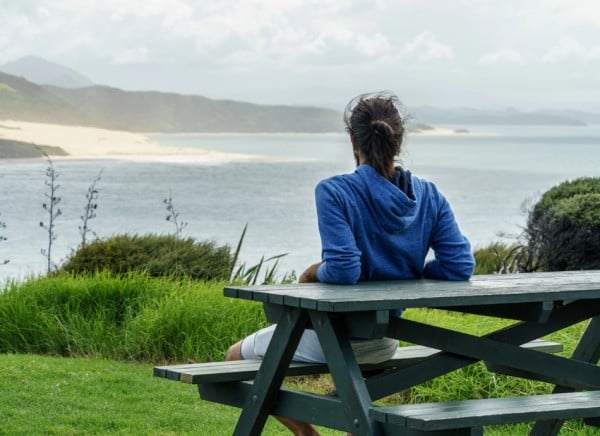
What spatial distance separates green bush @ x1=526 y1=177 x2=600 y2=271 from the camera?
10156 mm

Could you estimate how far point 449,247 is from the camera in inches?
169

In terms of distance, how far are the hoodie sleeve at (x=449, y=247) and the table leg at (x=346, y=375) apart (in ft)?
2.42

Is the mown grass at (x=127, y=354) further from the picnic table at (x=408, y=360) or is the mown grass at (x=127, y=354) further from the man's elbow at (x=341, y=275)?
the man's elbow at (x=341, y=275)

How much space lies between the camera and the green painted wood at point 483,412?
337 cm

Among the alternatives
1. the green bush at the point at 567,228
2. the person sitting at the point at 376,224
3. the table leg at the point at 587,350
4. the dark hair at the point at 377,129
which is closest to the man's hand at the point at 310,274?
the person sitting at the point at 376,224

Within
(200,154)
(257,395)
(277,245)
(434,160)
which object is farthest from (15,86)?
(257,395)

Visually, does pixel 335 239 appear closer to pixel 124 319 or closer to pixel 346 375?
pixel 346 375

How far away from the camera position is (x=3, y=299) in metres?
8.30

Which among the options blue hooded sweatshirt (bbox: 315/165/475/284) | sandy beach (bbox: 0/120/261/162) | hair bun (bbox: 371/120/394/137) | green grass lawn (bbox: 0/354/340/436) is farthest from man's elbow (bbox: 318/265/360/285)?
sandy beach (bbox: 0/120/261/162)

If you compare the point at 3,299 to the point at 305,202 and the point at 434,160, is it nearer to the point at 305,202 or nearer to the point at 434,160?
the point at 305,202

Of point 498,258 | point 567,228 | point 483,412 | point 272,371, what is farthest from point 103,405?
point 498,258

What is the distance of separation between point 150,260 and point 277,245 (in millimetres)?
6397

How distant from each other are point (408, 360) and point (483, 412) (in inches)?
44.5

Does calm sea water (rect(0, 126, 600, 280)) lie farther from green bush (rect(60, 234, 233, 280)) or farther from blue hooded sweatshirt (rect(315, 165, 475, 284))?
blue hooded sweatshirt (rect(315, 165, 475, 284))
